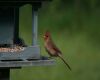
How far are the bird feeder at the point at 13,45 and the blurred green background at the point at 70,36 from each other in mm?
3766

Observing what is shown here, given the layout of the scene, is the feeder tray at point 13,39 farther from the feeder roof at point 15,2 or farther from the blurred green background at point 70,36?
the blurred green background at point 70,36

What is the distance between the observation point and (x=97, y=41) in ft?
56.5

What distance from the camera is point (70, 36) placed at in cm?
1702

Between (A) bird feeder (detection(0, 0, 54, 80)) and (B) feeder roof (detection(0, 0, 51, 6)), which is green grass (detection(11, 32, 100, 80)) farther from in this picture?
(B) feeder roof (detection(0, 0, 51, 6))

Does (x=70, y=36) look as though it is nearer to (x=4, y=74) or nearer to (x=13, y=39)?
(x=13, y=39)

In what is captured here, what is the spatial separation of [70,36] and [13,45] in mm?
6800

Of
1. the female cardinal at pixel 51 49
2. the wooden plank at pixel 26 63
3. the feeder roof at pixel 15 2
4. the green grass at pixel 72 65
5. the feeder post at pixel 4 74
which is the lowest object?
the green grass at pixel 72 65

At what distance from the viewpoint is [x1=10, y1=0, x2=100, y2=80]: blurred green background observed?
47.5 feet

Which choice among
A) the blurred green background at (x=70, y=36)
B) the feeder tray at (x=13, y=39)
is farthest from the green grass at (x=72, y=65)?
the feeder tray at (x=13, y=39)

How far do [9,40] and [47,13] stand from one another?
29.9ft

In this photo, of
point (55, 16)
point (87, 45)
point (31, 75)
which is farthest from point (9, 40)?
point (55, 16)

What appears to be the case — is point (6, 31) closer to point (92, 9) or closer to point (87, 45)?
point (87, 45)

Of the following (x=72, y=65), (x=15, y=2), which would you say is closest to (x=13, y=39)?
(x=15, y=2)

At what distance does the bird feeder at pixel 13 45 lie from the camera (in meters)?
9.70
